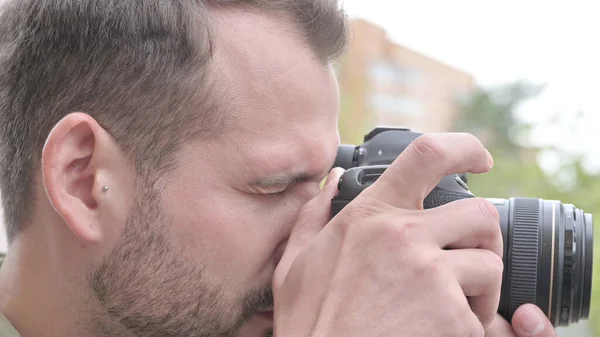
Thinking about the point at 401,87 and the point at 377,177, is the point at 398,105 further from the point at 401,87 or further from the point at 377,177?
the point at 377,177

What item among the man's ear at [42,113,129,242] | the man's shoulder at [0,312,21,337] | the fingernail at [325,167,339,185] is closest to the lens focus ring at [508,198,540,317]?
the fingernail at [325,167,339,185]

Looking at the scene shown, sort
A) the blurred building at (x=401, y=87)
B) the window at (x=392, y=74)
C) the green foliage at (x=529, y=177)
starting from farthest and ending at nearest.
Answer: the window at (x=392, y=74) < the blurred building at (x=401, y=87) < the green foliage at (x=529, y=177)

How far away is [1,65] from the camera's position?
89 cm

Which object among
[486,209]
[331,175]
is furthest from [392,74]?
[486,209]

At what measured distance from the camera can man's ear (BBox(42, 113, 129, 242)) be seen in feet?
2.54

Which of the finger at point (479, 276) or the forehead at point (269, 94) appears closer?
the finger at point (479, 276)

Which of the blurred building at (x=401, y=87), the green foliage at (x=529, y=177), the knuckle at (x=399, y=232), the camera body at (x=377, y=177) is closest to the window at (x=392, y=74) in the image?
the blurred building at (x=401, y=87)

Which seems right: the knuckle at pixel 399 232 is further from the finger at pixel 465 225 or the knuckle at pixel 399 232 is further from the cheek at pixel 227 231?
the cheek at pixel 227 231

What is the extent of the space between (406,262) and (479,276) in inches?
3.4

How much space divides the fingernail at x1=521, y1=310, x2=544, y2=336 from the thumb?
26cm

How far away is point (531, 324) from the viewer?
2.59ft

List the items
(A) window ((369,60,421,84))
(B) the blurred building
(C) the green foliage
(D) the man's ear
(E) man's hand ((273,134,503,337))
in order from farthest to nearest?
(A) window ((369,60,421,84)) < (B) the blurred building < (C) the green foliage < (D) the man's ear < (E) man's hand ((273,134,503,337))

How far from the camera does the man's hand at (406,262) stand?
26.1 inches

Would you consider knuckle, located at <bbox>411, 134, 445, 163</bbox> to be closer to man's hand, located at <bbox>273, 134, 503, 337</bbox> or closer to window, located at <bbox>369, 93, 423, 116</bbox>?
man's hand, located at <bbox>273, 134, 503, 337</bbox>
